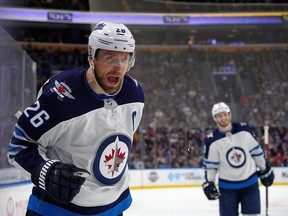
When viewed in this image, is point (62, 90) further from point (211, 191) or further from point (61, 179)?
point (211, 191)

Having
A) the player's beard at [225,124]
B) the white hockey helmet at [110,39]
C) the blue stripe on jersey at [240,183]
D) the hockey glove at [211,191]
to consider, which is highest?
the white hockey helmet at [110,39]

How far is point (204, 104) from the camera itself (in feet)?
39.4

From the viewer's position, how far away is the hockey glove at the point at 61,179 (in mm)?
1434

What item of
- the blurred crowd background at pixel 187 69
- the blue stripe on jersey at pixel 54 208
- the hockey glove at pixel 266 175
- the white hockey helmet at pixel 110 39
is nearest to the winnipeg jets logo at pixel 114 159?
the blue stripe on jersey at pixel 54 208

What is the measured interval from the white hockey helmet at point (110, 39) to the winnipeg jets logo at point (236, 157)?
253 centimetres

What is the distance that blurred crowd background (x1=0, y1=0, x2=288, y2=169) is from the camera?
33.2 ft

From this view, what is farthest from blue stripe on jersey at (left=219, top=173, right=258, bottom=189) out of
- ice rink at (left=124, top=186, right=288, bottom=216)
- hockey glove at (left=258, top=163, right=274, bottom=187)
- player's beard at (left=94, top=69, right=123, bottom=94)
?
player's beard at (left=94, top=69, right=123, bottom=94)

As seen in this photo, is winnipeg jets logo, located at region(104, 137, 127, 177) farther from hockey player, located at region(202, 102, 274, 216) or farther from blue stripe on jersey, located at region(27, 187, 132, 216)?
hockey player, located at region(202, 102, 274, 216)

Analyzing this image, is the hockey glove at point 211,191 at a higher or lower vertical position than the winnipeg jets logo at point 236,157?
lower

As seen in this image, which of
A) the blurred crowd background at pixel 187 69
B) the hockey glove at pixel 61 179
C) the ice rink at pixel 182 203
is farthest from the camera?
the blurred crowd background at pixel 187 69

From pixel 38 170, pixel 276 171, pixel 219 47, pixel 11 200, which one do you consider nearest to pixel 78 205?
pixel 38 170

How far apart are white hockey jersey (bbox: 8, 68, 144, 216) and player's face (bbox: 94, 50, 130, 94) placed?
46mm

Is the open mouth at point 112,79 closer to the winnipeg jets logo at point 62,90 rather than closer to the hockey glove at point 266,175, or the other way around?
the winnipeg jets logo at point 62,90

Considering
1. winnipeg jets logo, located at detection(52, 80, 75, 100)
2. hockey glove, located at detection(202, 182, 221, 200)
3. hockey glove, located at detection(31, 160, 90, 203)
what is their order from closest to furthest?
hockey glove, located at detection(31, 160, 90, 203) → winnipeg jets logo, located at detection(52, 80, 75, 100) → hockey glove, located at detection(202, 182, 221, 200)
